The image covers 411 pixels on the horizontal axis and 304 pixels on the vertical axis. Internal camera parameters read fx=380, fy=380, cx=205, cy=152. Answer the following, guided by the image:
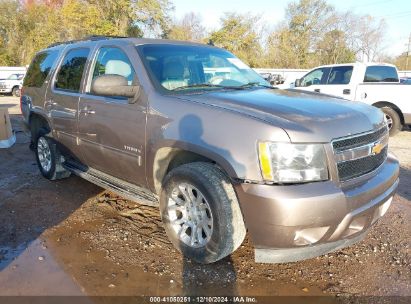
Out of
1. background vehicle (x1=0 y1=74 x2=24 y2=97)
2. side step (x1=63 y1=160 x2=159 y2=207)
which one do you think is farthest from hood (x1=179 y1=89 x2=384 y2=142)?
background vehicle (x1=0 y1=74 x2=24 y2=97)

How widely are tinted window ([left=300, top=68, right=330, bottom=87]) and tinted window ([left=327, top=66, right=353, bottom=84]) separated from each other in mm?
147

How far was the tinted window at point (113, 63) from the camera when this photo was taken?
3684 mm

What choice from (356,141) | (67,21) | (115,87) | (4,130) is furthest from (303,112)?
(67,21)

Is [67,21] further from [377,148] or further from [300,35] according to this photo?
[377,148]

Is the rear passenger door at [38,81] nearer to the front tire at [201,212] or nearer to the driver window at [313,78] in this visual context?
the front tire at [201,212]

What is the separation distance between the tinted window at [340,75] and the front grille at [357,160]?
6982 millimetres

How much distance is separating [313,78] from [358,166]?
785cm

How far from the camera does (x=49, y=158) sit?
205 inches

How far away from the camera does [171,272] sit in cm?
306

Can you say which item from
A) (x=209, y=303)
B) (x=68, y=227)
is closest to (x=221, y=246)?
(x=209, y=303)

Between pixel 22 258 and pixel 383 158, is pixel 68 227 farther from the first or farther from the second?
pixel 383 158

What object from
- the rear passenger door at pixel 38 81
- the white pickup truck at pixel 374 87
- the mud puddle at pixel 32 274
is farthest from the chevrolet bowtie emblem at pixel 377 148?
the white pickup truck at pixel 374 87

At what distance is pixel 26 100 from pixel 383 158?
4.82 metres

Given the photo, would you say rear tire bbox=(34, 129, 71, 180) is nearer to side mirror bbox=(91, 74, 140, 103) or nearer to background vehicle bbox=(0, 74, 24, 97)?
side mirror bbox=(91, 74, 140, 103)
